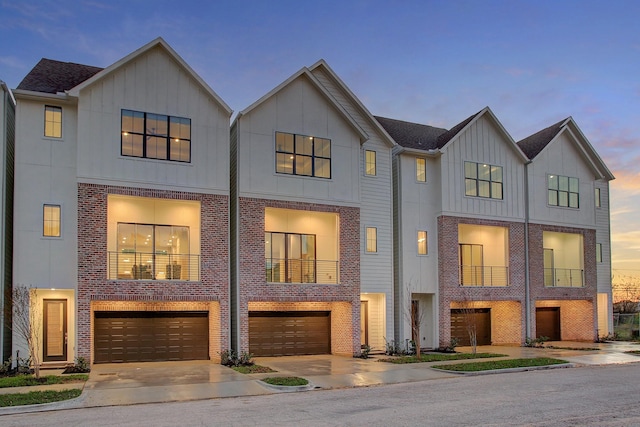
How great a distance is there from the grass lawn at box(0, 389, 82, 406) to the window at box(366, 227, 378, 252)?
14.4 m

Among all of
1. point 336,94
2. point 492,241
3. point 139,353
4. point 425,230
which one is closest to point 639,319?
point 492,241

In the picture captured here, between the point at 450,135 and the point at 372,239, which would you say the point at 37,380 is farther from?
the point at 450,135

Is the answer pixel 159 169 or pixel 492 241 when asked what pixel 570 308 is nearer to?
pixel 492 241

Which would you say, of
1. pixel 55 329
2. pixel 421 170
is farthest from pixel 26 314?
pixel 421 170

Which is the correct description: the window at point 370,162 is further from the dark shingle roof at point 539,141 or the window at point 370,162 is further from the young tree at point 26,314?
the young tree at point 26,314

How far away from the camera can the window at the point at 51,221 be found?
810 inches

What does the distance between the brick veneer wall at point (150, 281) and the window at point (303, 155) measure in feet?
10.4

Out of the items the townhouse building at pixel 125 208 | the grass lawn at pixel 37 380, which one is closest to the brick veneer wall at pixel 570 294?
the townhouse building at pixel 125 208

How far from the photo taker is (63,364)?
21297mm

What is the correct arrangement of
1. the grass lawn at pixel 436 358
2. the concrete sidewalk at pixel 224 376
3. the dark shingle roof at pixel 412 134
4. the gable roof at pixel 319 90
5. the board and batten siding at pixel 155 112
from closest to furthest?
1. the concrete sidewalk at pixel 224 376
2. the board and batten siding at pixel 155 112
3. the grass lawn at pixel 436 358
4. the gable roof at pixel 319 90
5. the dark shingle roof at pixel 412 134

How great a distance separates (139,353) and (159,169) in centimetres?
711

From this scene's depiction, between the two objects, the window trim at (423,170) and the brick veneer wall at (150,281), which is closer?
the brick veneer wall at (150,281)

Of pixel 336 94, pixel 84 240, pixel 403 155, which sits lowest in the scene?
pixel 84 240

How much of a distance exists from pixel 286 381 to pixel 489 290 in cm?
1521
